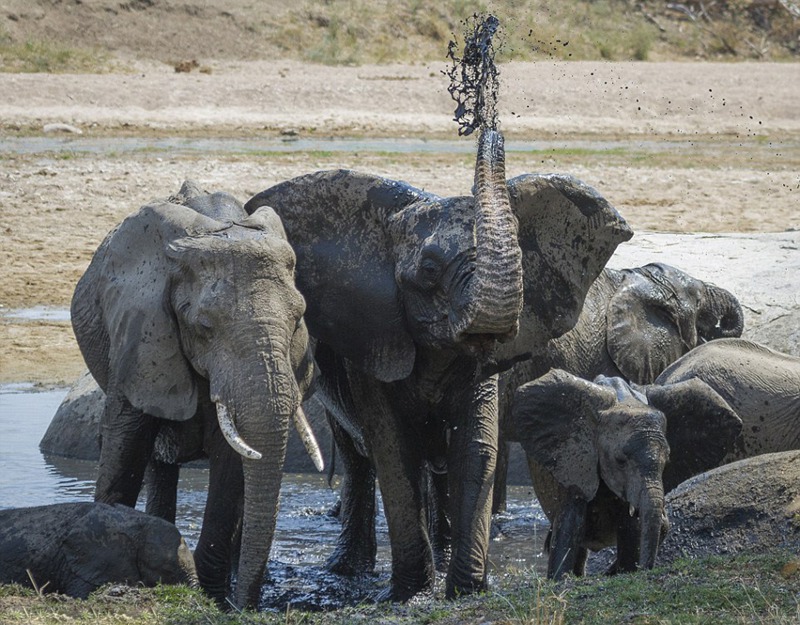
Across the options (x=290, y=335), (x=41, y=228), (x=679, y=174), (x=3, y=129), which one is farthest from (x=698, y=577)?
(x=3, y=129)

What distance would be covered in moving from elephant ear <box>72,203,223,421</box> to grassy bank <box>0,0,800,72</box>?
74.4 ft

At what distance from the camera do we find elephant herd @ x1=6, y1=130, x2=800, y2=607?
6.23 metres

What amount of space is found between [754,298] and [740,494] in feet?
13.8

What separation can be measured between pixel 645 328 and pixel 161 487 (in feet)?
9.48

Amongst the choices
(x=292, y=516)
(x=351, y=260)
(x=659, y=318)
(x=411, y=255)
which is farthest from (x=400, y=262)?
(x=292, y=516)

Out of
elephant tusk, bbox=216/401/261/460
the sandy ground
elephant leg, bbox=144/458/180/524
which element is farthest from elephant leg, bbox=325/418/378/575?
the sandy ground

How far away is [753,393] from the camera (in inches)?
320

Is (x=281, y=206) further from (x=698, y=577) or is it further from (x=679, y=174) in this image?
(x=679, y=174)

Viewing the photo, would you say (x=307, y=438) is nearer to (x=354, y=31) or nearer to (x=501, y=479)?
(x=501, y=479)

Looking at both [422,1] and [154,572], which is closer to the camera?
[154,572]

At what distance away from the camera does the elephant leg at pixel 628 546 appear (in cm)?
702

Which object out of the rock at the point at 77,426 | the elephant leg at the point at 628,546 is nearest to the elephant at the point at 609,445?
the elephant leg at the point at 628,546

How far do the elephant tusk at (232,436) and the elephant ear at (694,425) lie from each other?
2200mm

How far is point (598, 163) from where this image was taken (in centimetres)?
2286
